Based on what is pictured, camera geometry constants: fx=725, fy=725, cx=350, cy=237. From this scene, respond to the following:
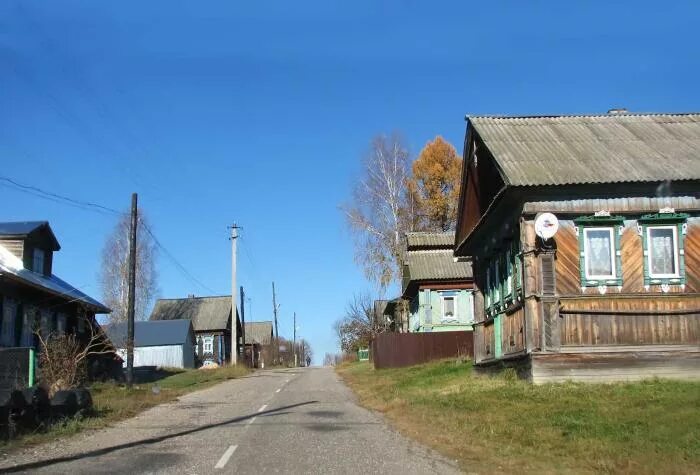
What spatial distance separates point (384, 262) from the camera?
48.8m

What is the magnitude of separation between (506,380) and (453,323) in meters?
22.2

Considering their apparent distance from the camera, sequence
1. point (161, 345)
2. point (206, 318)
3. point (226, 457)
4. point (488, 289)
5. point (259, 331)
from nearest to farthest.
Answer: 1. point (226, 457)
2. point (488, 289)
3. point (161, 345)
4. point (206, 318)
5. point (259, 331)

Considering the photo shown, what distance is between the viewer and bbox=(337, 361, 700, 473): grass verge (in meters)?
9.64

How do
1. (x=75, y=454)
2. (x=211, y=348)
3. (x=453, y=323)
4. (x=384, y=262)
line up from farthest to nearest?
(x=211, y=348), (x=384, y=262), (x=453, y=323), (x=75, y=454)

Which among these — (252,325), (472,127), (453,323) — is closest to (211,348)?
(252,325)

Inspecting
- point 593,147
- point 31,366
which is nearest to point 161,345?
point 31,366

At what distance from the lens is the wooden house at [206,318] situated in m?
82.2

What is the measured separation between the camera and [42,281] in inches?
1341

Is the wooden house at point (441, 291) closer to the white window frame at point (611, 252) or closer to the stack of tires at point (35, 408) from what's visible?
the white window frame at point (611, 252)

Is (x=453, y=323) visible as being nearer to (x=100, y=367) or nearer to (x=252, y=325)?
(x=100, y=367)

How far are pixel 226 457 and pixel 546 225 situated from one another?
376 inches

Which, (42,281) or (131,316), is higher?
(42,281)

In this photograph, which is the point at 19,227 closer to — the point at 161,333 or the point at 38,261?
the point at 38,261

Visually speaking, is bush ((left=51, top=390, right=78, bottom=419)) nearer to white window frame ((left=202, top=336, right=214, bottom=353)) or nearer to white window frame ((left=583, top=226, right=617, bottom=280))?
white window frame ((left=583, top=226, right=617, bottom=280))
